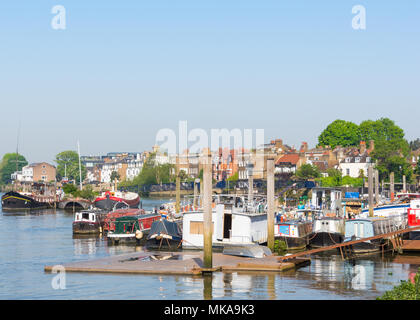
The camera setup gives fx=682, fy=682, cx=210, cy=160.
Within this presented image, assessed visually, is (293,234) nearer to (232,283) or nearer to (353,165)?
(232,283)

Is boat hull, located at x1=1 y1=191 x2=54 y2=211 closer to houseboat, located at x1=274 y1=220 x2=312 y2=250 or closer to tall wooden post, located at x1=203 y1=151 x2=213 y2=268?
houseboat, located at x1=274 y1=220 x2=312 y2=250

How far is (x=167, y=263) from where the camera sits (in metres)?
40.6

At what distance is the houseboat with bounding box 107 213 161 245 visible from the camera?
2286 inches

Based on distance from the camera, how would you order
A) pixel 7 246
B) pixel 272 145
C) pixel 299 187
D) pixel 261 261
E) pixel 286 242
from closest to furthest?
pixel 261 261 → pixel 286 242 → pixel 7 246 → pixel 299 187 → pixel 272 145

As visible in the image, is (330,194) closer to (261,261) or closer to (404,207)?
(404,207)

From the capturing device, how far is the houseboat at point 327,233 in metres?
52.6

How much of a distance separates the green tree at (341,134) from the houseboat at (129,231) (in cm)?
13883

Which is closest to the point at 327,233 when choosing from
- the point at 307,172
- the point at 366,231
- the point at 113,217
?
the point at 366,231

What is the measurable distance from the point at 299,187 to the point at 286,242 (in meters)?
86.6

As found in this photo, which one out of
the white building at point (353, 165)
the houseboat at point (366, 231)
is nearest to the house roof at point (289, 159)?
the white building at point (353, 165)

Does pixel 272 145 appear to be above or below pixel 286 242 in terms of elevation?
above

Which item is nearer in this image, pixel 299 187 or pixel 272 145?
pixel 299 187

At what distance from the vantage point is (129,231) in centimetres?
5938
